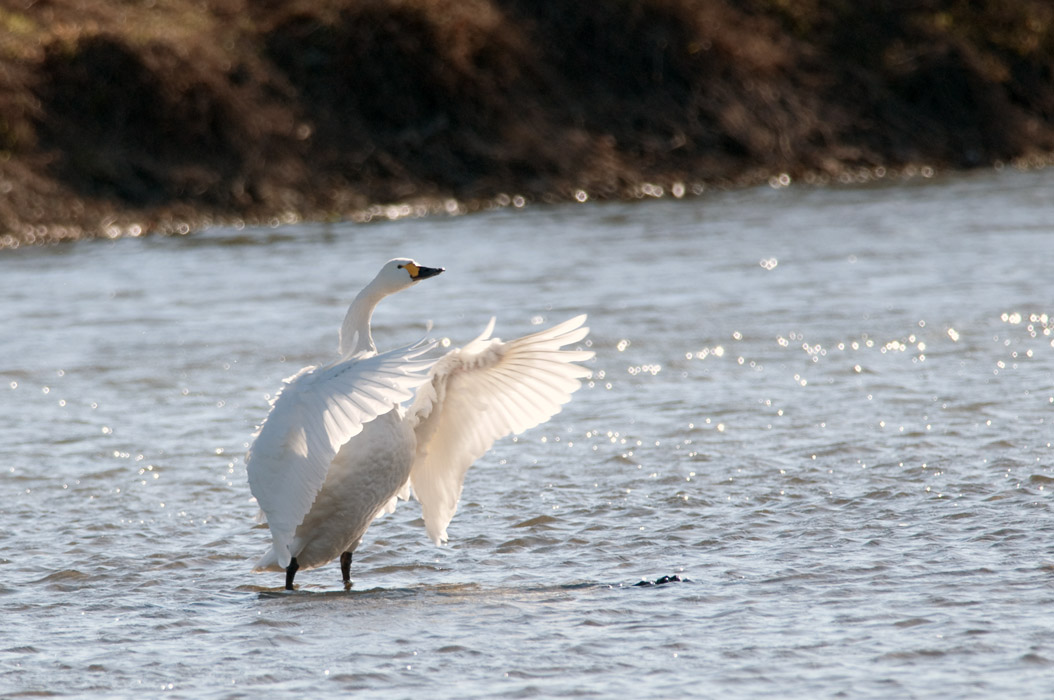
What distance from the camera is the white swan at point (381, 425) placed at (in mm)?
5703

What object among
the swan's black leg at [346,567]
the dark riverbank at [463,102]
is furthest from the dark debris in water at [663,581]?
the dark riverbank at [463,102]

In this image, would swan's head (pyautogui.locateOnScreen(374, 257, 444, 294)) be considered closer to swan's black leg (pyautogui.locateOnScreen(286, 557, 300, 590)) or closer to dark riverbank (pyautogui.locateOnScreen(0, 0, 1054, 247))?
swan's black leg (pyautogui.locateOnScreen(286, 557, 300, 590))

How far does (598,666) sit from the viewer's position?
485cm

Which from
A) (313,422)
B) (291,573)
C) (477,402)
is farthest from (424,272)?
(291,573)

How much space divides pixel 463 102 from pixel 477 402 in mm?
17723

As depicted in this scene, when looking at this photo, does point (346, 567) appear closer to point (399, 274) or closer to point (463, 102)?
point (399, 274)

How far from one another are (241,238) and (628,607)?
1458cm

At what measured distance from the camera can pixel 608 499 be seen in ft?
24.3

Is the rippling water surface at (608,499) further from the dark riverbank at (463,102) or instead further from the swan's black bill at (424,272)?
the dark riverbank at (463,102)

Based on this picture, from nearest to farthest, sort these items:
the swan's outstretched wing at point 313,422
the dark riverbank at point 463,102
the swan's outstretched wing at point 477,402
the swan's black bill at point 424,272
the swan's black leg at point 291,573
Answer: the swan's outstretched wing at point 313,422 → the swan's black leg at point 291,573 → the swan's outstretched wing at point 477,402 → the swan's black bill at point 424,272 → the dark riverbank at point 463,102

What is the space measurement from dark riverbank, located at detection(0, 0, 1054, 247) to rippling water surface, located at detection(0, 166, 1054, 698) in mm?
5722

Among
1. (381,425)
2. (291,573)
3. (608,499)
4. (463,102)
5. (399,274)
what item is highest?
(463,102)

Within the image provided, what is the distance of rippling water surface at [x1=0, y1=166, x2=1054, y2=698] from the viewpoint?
4.94 metres

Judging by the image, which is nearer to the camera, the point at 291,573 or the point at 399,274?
the point at 291,573
